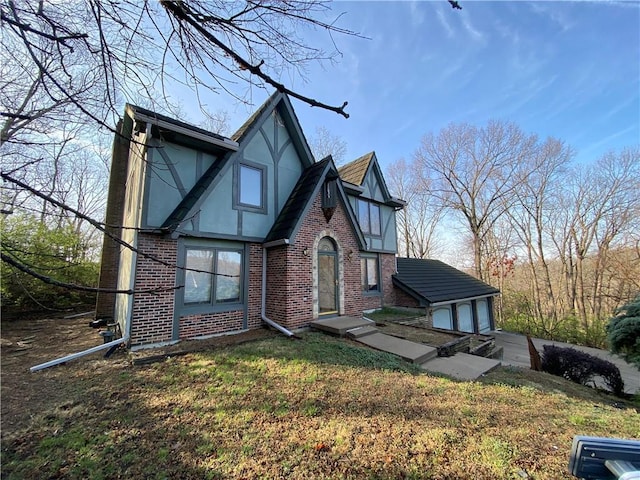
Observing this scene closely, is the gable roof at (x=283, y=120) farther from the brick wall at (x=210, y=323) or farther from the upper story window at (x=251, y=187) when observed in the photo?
the brick wall at (x=210, y=323)

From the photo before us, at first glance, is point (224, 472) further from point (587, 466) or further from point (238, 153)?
point (238, 153)

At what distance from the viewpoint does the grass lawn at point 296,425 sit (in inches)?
101

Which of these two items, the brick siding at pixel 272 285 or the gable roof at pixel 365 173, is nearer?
the brick siding at pixel 272 285

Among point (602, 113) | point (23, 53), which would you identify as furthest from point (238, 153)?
point (602, 113)

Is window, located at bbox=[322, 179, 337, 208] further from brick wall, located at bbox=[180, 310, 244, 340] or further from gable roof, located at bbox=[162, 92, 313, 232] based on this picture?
brick wall, located at bbox=[180, 310, 244, 340]

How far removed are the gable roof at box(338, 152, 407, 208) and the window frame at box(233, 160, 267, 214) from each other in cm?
474

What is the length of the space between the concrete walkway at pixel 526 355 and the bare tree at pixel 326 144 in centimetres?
1648

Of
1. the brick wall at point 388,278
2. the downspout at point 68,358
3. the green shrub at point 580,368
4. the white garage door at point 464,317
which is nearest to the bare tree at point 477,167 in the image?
the white garage door at point 464,317

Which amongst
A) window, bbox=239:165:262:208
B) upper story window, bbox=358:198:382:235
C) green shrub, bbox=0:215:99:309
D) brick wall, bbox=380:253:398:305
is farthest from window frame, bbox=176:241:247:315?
brick wall, bbox=380:253:398:305

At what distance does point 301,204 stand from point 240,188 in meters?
1.88

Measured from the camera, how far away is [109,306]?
982 cm

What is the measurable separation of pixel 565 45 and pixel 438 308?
10065 mm

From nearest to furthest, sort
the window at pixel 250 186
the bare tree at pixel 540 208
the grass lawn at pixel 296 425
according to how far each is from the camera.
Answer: the grass lawn at pixel 296 425 < the window at pixel 250 186 < the bare tree at pixel 540 208

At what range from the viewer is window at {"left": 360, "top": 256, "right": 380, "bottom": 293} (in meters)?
11.6
